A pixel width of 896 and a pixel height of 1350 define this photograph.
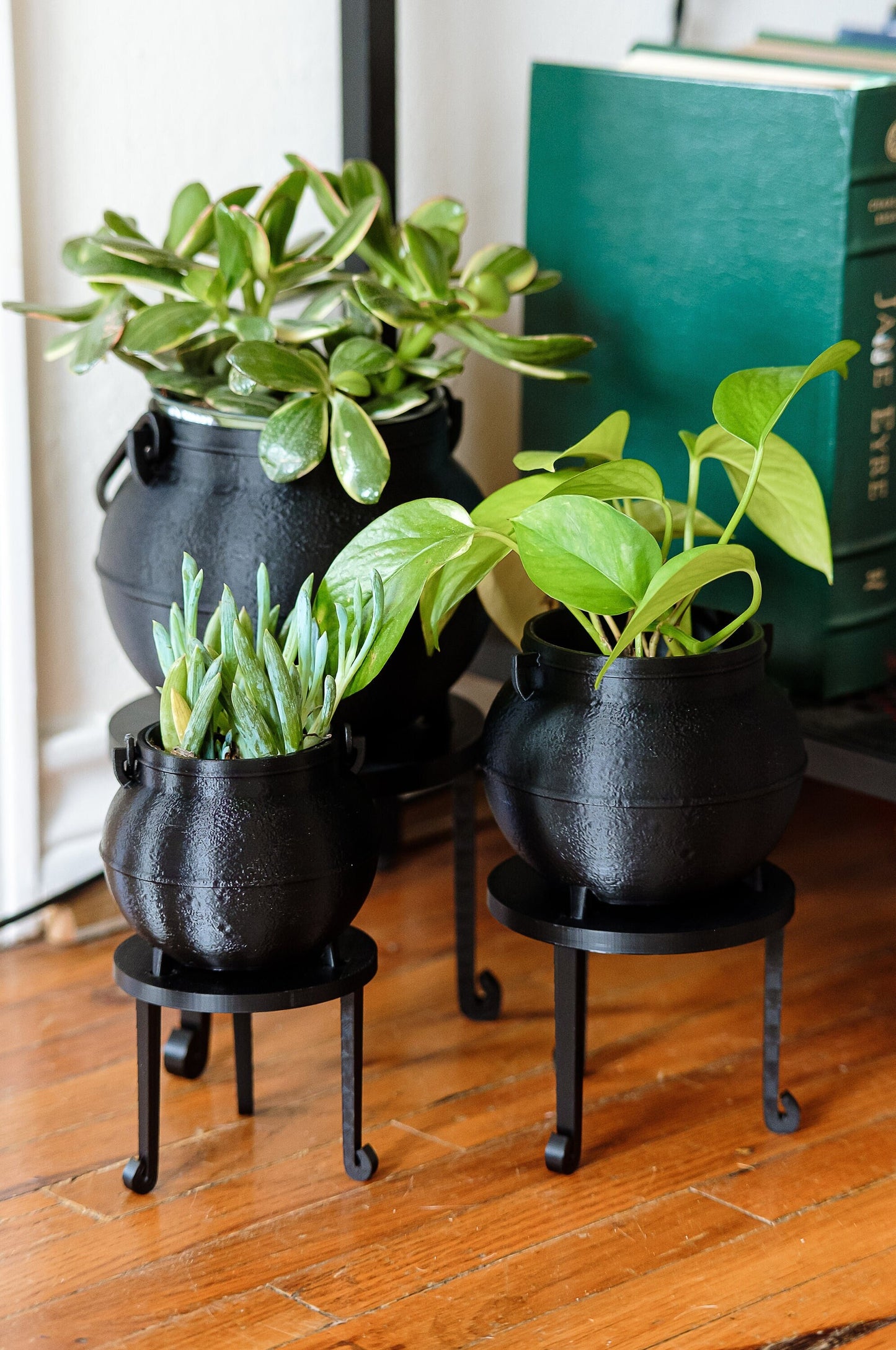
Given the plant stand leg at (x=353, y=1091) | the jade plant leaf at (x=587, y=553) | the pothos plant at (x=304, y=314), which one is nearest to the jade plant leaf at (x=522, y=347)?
the pothos plant at (x=304, y=314)

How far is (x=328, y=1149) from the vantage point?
1090 millimetres

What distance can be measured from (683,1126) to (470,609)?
15.6 inches

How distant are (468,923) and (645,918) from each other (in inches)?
10.6

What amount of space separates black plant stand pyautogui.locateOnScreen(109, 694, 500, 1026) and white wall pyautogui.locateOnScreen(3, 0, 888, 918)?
258 mm

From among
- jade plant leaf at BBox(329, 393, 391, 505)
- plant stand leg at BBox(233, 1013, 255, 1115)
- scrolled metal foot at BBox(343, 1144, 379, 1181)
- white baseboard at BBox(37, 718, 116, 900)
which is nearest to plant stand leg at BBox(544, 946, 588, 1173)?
scrolled metal foot at BBox(343, 1144, 379, 1181)

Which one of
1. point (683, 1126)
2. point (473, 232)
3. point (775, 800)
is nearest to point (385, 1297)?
point (683, 1126)

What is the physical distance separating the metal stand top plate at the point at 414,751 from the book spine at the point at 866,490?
0.31 meters

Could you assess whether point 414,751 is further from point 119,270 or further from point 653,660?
point 119,270

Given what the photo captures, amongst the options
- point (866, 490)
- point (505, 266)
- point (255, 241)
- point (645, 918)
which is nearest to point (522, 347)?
point (505, 266)

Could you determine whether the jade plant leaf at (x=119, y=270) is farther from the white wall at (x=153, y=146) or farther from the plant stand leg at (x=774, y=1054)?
the plant stand leg at (x=774, y=1054)

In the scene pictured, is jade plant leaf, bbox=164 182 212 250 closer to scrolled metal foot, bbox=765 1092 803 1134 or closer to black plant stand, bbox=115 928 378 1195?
black plant stand, bbox=115 928 378 1195

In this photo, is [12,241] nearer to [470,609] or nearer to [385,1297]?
[470,609]

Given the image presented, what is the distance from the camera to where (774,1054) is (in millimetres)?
1103

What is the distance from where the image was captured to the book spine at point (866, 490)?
1.20 m
